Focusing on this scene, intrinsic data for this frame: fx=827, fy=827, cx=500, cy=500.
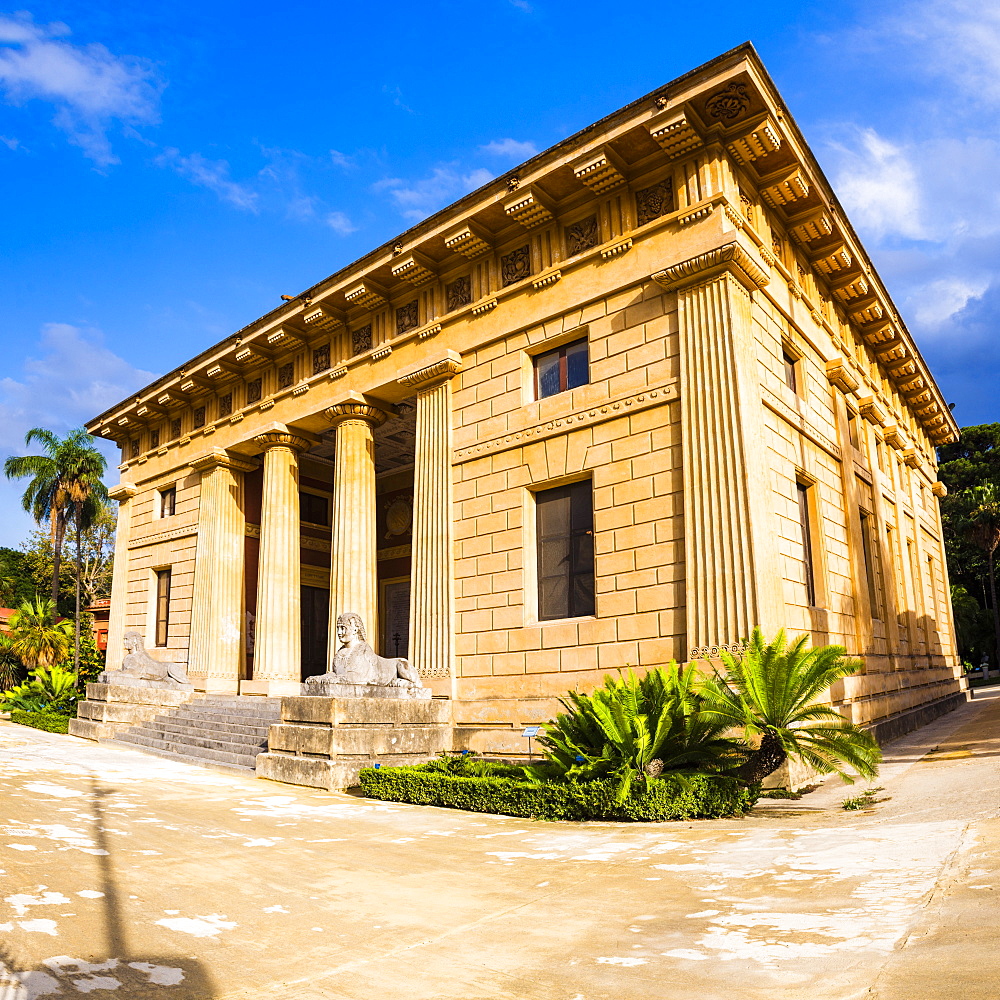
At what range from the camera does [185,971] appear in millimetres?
4426

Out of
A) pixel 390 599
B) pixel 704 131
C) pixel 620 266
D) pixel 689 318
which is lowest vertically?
pixel 390 599

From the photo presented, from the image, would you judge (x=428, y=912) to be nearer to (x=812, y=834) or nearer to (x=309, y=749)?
(x=812, y=834)

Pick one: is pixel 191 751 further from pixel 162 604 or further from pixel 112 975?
pixel 112 975

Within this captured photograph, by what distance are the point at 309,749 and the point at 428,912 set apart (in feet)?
26.7

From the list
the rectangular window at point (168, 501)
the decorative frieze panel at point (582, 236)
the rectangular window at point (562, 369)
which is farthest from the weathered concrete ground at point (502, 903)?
the rectangular window at point (168, 501)

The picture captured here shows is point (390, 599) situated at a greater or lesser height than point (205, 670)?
greater

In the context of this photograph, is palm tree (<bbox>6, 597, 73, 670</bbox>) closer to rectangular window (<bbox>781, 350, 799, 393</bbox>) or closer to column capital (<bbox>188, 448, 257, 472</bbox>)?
column capital (<bbox>188, 448, 257, 472</bbox>)

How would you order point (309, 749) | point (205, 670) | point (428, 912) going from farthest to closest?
1. point (205, 670)
2. point (309, 749)
3. point (428, 912)

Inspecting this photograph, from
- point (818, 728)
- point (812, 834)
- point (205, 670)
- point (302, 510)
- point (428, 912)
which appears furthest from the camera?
point (302, 510)

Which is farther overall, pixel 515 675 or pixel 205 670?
pixel 205 670

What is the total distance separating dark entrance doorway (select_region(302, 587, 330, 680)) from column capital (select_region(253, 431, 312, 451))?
5.66 m

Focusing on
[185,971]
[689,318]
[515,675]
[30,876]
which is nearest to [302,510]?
[515,675]

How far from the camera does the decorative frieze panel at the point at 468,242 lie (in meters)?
16.7

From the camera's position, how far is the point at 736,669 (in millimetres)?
9836
